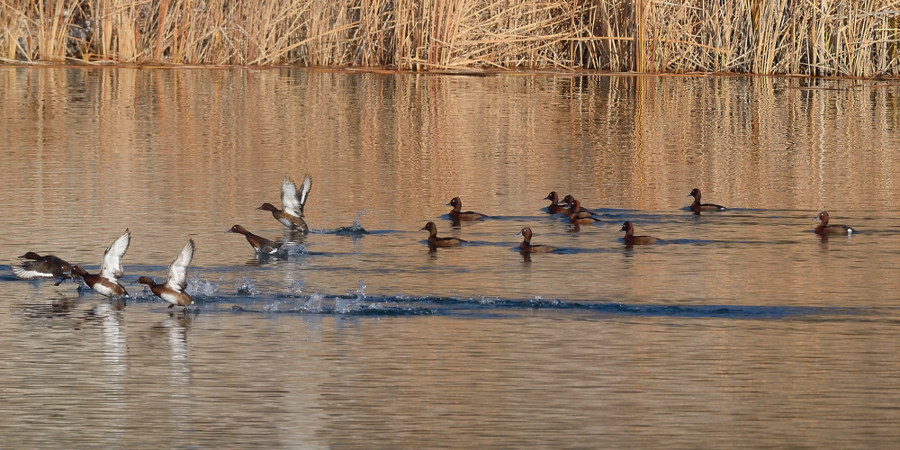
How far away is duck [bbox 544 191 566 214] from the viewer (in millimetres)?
15211

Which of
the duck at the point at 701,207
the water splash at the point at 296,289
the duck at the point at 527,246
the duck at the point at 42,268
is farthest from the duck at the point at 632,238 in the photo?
the duck at the point at 42,268

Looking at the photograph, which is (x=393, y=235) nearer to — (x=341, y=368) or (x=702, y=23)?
(x=341, y=368)

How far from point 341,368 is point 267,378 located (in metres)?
0.46

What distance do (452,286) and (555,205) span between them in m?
3.97

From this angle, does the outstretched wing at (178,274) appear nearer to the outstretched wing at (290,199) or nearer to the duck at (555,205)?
the outstretched wing at (290,199)

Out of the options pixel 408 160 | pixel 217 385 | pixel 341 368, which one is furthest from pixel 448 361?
pixel 408 160

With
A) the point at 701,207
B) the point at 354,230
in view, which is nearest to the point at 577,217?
the point at 701,207

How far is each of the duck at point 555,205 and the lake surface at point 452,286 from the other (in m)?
0.08

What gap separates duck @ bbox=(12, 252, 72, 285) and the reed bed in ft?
60.6

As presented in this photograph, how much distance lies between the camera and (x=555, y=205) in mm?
15352

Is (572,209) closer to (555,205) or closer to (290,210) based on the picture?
(555,205)

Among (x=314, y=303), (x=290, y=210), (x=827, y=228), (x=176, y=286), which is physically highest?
(x=290, y=210)

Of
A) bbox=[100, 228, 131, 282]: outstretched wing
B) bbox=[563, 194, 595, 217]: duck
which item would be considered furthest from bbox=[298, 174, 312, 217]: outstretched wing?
bbox=[100, 228, 131, 282]: outstretched wing

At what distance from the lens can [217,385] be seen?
339 inches
